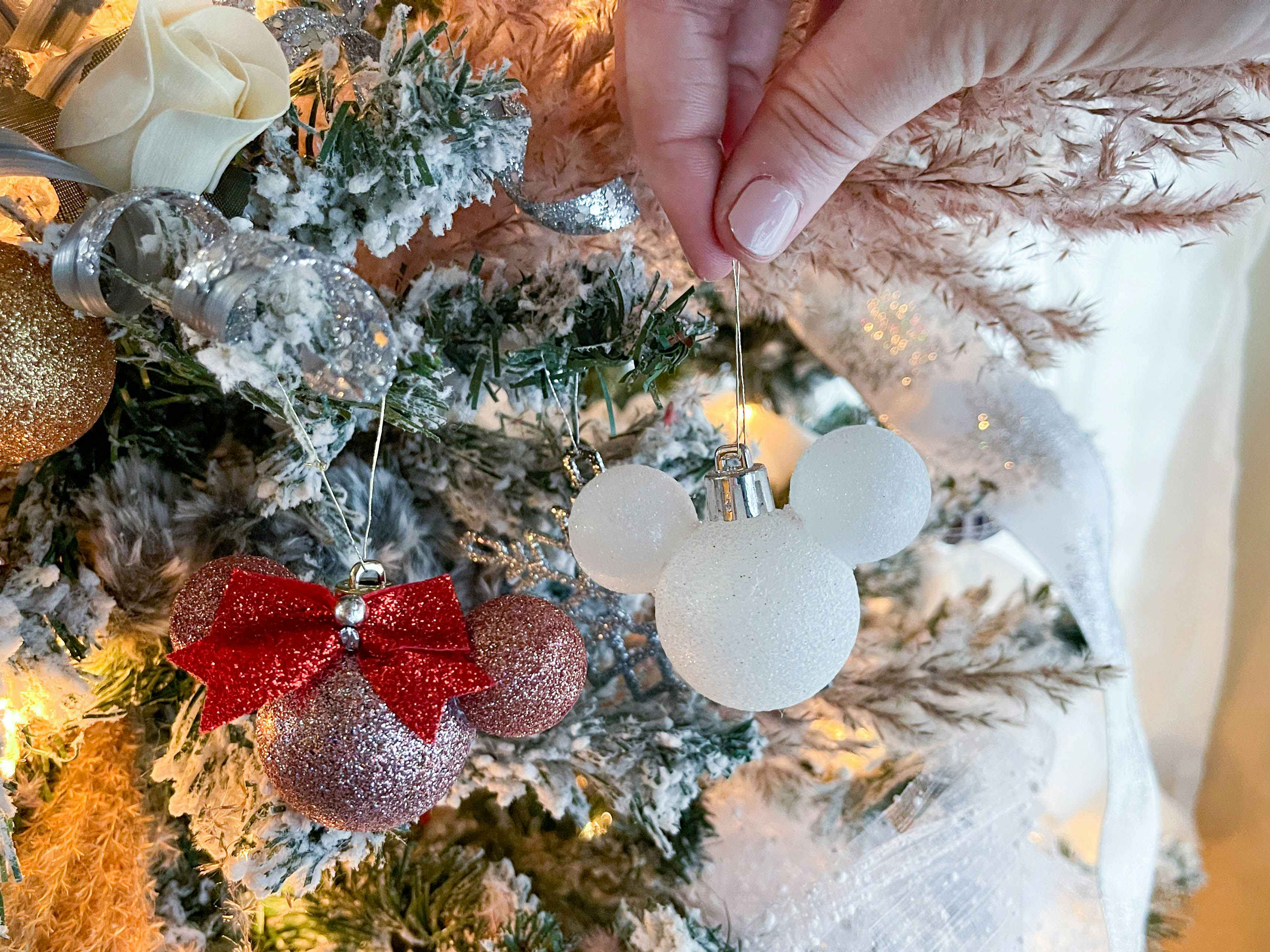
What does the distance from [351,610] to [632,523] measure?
15cm

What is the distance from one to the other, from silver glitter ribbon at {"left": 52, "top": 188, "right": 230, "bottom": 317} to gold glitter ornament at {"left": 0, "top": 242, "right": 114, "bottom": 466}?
2cm

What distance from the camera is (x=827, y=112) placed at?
397 mm

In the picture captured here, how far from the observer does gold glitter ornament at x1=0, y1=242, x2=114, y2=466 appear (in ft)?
1.10

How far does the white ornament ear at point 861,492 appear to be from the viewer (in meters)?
0.39

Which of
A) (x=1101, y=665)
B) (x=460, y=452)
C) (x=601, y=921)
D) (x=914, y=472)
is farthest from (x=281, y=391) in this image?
(x=1101, y=665)

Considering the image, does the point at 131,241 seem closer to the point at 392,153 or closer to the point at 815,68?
the point at 392,153

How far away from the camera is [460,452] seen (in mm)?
513

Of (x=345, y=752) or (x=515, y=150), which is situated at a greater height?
(x=515, y=150)

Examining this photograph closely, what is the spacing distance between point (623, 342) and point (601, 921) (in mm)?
395

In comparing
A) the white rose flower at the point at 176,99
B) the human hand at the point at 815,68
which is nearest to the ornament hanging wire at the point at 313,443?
the white rose flower at the point at 176,99

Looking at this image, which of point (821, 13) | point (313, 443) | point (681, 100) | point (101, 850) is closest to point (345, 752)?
point (313, 443)

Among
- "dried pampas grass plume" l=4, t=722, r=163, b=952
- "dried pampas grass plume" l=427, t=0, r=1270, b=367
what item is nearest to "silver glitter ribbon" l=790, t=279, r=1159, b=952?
"dried pampas grass plume" l=427, t=0, r=1270, b=367

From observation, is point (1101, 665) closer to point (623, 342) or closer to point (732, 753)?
point (732, 753)

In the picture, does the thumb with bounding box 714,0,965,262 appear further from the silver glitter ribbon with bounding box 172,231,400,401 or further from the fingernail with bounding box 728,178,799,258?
the silver glitter ribbon with bounding box 172,231,400,401
